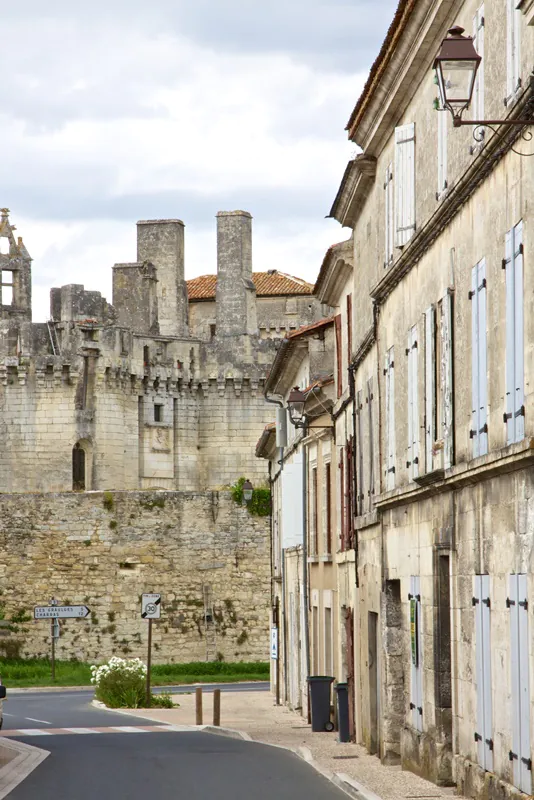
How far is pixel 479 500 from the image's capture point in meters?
12.6

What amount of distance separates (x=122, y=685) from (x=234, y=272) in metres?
30.5

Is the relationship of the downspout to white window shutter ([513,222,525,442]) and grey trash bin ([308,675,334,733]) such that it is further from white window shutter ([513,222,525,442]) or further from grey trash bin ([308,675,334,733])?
white window shutter ([513,222,525,442])

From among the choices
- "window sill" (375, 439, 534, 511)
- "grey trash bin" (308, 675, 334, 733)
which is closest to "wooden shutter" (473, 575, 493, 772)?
"window sill" (375, 439, 534, 511)

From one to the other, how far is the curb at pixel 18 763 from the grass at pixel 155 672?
65.5ft

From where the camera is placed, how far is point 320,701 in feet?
75.6

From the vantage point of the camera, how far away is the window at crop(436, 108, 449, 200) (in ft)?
47.0

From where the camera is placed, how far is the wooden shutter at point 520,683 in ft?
35.7

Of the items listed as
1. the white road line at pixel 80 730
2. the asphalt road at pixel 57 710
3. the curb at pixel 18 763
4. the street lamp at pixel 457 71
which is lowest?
the asphalt road at pixel 57 710

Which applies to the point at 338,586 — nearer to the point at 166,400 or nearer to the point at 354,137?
the point at 354,137

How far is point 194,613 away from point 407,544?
32.6 metres

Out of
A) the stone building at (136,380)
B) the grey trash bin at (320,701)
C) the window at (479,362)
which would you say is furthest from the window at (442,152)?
the stone building at (136,380)

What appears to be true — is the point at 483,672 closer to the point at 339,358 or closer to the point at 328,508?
the point at 339,358

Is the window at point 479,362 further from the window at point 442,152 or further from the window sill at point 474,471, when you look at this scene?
the window at point 442,152

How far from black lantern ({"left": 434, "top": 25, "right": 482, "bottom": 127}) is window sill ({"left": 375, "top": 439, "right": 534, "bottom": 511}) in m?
2.33
